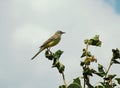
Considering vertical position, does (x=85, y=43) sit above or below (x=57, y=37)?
below

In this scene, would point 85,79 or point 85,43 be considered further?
point 85,43

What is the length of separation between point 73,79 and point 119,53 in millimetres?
820

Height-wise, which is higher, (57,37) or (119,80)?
(57,37)

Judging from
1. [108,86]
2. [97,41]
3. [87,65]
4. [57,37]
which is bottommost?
[108,86]

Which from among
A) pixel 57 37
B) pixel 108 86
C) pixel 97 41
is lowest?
pixel 108 86

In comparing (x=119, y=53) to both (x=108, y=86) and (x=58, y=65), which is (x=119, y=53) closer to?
(x=108, y=86)

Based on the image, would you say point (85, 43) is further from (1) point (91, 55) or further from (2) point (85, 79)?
(2) point (85, 79)

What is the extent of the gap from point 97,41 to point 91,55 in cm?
41

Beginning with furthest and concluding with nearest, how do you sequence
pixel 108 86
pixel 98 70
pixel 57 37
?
pixel 57 37 → pixel 98 70 → pixel 108 86

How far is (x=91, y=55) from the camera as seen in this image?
18.4 feet

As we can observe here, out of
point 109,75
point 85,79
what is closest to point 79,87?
point 85,79

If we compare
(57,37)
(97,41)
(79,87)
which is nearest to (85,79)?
(79,87)

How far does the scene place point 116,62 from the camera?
18.0 feet

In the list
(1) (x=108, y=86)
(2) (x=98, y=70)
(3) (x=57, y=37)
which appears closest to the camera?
(1) (x=108, y=86)
